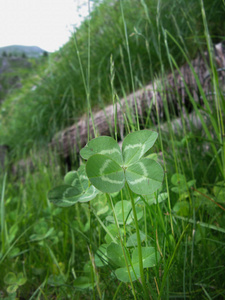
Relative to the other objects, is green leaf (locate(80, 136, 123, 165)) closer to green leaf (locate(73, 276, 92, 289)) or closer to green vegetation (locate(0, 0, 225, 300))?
green vegetation (locate(0, 0, 225, 300))

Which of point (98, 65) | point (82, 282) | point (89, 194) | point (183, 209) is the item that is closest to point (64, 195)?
point (89, 194)

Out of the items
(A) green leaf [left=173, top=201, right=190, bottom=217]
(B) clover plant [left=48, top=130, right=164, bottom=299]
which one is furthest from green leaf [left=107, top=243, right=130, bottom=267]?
(A) green leaf [left=173, top=201, right=190, bottom=217]

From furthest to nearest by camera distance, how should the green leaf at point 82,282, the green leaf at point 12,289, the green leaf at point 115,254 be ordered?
the green leaf at point 12,289, the green leaf at point 82,282, the green leaf at point 115,254

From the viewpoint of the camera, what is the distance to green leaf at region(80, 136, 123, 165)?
376 millimetres

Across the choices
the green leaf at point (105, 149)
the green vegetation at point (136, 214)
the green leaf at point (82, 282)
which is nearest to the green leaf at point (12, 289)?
the green vegetation at point (136, 214)

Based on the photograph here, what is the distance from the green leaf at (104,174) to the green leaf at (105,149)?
23 millimetres

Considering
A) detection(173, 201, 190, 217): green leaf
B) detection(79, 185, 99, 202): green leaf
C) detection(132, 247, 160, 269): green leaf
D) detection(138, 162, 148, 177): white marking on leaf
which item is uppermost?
detection(138, 162, 148, 177): white marking on leaf

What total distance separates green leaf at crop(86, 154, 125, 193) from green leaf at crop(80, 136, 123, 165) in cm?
2

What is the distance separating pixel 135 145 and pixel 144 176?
0.18ft

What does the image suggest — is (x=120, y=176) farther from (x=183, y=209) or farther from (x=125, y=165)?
(x=183, y=209)

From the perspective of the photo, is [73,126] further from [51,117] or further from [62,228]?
[62,228]

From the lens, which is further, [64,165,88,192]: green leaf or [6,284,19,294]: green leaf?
[6,284,19,294]: green leaf

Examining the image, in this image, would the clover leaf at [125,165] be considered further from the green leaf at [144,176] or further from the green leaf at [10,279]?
the green leaf at [10,279]

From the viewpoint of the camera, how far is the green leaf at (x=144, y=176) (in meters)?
0.34
